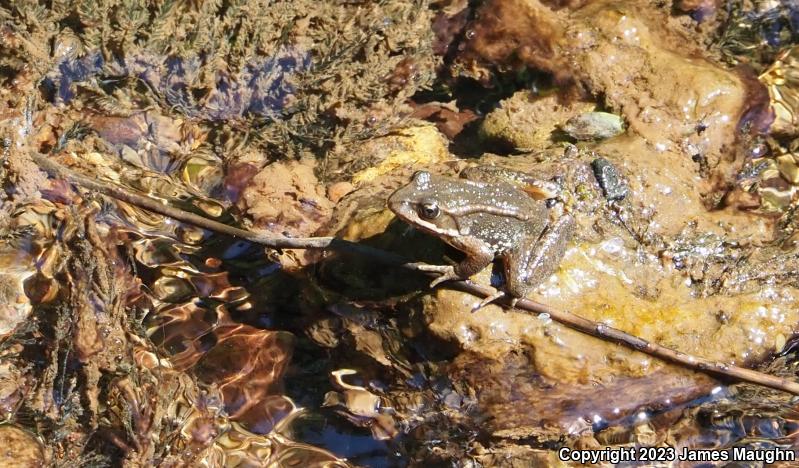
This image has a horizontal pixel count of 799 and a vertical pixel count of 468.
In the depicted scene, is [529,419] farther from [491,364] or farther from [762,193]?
[762,193]

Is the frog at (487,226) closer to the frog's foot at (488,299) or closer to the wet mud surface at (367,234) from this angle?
the frog's foot at (488,299)

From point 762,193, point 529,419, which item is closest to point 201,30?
point 529,419

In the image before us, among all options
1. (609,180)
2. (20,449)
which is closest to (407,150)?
(609,180)

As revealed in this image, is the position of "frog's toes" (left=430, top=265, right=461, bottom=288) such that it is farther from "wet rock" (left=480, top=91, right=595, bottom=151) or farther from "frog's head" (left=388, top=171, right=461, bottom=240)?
"wet rock" (left=480, top=91, right=595, bottom=151)

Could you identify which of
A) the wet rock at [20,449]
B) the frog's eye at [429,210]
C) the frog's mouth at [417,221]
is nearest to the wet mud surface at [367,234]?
the wet rock at [20,449]

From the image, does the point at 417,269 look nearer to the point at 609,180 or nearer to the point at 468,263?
the point at 468,263

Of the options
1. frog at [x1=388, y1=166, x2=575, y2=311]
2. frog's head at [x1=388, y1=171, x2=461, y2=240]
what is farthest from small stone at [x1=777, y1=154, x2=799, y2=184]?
frog's head at [x1=388, y1=171, x2=461, y2=240]
